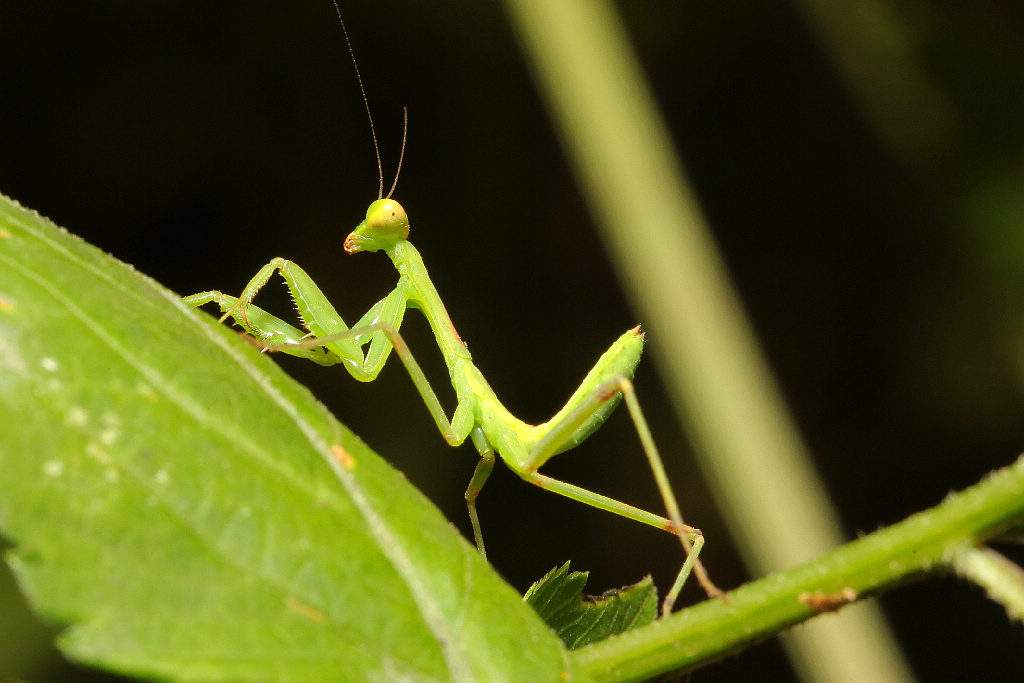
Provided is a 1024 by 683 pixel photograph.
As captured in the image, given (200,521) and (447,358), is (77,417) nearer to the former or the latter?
(200,521)

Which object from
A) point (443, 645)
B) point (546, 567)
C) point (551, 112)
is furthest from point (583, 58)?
point (443, 645)

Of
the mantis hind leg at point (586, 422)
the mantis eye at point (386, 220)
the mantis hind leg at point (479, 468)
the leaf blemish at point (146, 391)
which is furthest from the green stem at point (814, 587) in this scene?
the mantis eye at point (386, 220)

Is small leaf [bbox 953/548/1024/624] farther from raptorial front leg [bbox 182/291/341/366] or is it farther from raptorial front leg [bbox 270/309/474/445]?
raptorial front leg [bbox 182/291/341/366]

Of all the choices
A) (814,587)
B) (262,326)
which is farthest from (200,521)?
(262,326)

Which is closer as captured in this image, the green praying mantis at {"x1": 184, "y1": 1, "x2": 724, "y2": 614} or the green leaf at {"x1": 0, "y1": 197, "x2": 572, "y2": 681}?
the green leaf at {"x1": 0, "y1": 197, "x2": 572, "y2": 681}

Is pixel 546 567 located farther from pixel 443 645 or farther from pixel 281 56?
pixel 443 645

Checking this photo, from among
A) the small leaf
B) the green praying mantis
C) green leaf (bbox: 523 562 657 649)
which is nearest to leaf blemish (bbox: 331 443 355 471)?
green leaf (bbox: 523 562 657 649)
